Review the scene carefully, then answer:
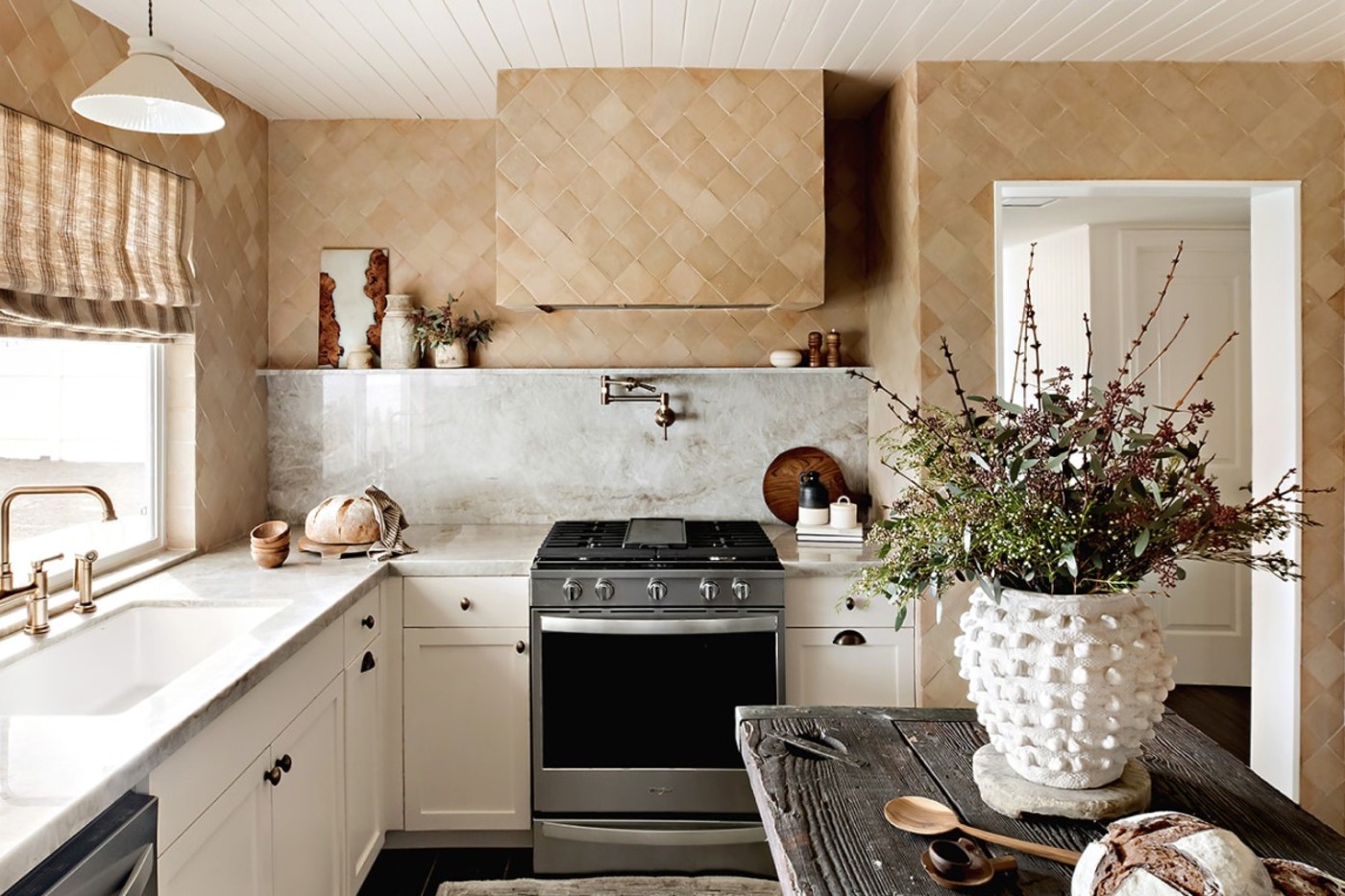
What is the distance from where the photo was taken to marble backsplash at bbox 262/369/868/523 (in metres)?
3.49

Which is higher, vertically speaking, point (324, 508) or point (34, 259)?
point (34, 259)

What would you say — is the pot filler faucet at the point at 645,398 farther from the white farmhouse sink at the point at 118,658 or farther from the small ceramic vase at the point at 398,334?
the white farmhouse sink at the point at 118,658

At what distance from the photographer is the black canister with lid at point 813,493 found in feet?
10.3

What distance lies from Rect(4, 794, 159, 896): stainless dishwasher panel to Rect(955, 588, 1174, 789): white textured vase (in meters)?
1.24

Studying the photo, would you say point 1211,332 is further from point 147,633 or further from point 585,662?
point 147,633

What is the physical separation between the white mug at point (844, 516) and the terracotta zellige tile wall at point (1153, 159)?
446mm

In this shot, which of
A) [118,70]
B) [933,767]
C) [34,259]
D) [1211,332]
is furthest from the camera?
[1211,332]

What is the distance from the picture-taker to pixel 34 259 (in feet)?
6.94

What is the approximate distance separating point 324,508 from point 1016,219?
3.27m

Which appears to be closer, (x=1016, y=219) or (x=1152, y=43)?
(x=1152, y=43)

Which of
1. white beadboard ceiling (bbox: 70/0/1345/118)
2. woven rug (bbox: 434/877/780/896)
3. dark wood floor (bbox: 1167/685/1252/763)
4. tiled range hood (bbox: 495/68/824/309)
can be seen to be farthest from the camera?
dark wood floor (bbox: 1167/685/1252/763)

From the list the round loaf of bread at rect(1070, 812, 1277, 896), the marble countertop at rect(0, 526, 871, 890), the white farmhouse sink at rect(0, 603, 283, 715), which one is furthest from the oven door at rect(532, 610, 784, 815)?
the round loaf of bread at rect(1070, 812, 1277, 896)

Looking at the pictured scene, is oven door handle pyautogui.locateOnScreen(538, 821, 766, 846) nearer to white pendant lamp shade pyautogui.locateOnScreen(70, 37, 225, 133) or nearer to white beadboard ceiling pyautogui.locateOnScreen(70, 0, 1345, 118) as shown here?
white pendant lamp shade pyautogui.locateOnScreen(70, 37, 225, 133)

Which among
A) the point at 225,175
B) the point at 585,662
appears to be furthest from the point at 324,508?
the point at 225,175
